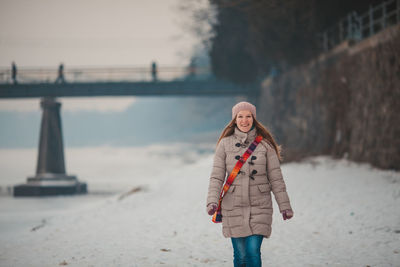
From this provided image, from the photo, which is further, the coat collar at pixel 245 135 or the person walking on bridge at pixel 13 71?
the person walking on bridge at pixel 13 71

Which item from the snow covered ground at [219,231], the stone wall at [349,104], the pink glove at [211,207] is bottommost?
the snow covered ground at [219,231]

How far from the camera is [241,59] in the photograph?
3089 centimetres

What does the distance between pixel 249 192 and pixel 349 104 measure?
15201mm

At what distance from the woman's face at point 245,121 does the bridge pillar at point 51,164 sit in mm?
28804

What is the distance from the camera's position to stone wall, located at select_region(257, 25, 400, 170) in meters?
15.1

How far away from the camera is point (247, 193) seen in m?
4.58

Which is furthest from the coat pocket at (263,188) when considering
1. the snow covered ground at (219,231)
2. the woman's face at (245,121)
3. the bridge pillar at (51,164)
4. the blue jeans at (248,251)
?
the bridge pillar at (51,164)

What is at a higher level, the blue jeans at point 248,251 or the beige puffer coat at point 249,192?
the beige puffer coat at point 249,192

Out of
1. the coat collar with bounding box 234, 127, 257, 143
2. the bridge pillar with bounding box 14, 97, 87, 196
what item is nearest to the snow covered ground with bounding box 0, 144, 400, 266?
the coat collar with bounding box 234, 127, 257, 143

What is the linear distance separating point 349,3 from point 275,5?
3.56 meters

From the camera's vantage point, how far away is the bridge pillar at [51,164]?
31.8 m

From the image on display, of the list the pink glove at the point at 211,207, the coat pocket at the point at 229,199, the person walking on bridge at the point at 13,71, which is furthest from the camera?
the person walking on bridge at the point at 13,71

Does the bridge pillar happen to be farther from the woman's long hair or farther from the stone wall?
the woman's long hair

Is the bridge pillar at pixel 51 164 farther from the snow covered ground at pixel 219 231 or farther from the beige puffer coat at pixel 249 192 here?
the beige puffer coat at pixel 249 192
